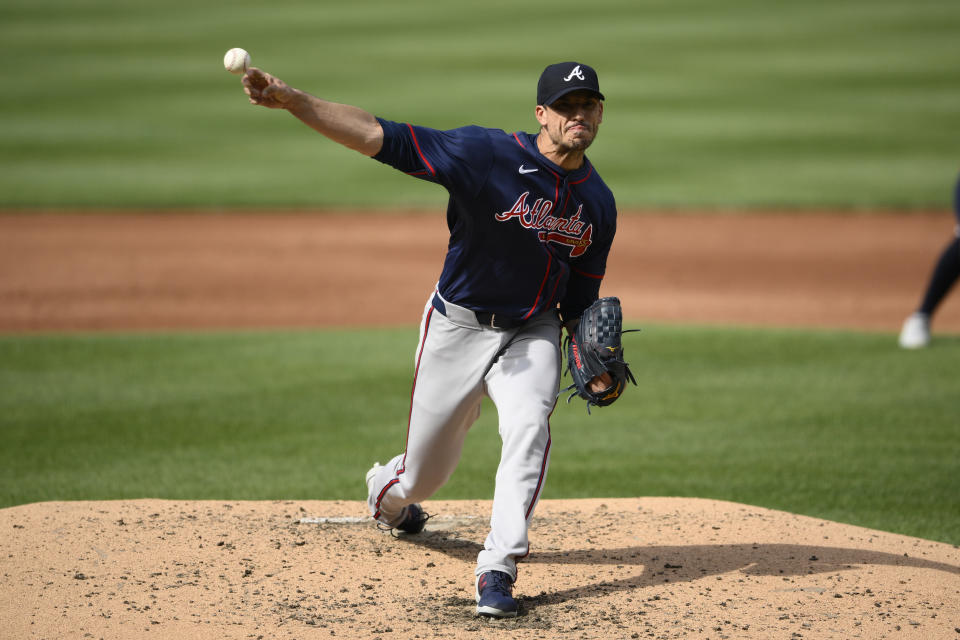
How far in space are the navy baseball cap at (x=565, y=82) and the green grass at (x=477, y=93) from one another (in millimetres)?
12029

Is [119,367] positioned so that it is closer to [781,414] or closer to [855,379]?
[781,414]

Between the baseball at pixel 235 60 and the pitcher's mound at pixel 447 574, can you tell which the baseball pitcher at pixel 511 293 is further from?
the baseball at pixel 235 60

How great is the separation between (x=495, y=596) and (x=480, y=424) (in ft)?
11.6

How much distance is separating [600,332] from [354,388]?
12.5ft

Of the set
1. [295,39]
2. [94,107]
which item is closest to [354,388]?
[94,107]

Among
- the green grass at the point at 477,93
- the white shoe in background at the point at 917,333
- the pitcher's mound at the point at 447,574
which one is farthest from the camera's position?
the green grass at the point at 477,93

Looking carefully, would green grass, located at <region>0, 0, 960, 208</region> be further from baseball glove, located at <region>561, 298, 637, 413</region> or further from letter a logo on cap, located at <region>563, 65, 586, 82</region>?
letter a logo on cap, located at <region>563, 65, 586, 82</region>

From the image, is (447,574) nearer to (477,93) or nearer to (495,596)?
(495,596)

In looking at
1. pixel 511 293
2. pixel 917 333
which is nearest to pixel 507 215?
pixel 511 293

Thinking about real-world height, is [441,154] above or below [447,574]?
above

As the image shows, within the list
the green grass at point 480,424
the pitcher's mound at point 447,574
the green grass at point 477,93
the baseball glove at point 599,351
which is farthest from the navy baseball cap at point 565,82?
the green grass at point 477,93

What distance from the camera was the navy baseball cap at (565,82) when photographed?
167 inches

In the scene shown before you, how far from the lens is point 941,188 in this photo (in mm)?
16359

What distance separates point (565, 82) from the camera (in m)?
4.25
